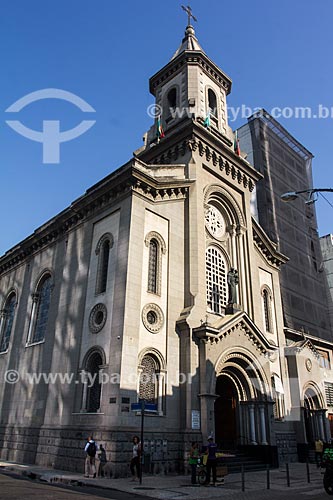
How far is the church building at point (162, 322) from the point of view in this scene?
62.7 feet

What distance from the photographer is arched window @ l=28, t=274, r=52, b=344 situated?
88.9 feet

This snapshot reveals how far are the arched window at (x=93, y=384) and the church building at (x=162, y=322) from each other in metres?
0.05

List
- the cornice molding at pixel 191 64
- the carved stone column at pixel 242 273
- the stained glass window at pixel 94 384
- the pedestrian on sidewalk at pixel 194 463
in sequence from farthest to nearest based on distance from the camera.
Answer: the cornice molding at pixel 191 64 < the carved stone column at pixel 242 273 < the stained glass window at pixel 94 384 < the pedestrian on sidewalk at pixel 194 463

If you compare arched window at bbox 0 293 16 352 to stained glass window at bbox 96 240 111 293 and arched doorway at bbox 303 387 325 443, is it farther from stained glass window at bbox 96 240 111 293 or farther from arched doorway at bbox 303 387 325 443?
arched doorway at bbox 303 387 325 443

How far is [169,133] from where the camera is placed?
28734 mm

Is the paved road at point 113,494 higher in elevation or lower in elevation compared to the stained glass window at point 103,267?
lower

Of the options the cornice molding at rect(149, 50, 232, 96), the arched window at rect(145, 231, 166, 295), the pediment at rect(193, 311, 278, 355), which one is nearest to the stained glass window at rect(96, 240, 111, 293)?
the arched window at rect(145, 231, 166, 295)

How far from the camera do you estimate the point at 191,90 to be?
31.1 meters

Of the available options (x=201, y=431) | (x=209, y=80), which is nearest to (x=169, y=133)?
(x=209, y=80)

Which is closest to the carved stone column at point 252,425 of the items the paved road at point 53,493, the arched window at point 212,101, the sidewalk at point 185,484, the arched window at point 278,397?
the sidewalk at point 185,484

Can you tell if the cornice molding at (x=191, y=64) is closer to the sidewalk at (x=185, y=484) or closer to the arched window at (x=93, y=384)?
the arched window at (x=93, y=384)

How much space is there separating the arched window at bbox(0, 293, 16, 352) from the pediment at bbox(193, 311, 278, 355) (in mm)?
17454

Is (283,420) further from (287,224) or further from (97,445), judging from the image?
(287,224)

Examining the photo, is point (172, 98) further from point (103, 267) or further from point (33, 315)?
point (33, 315)
